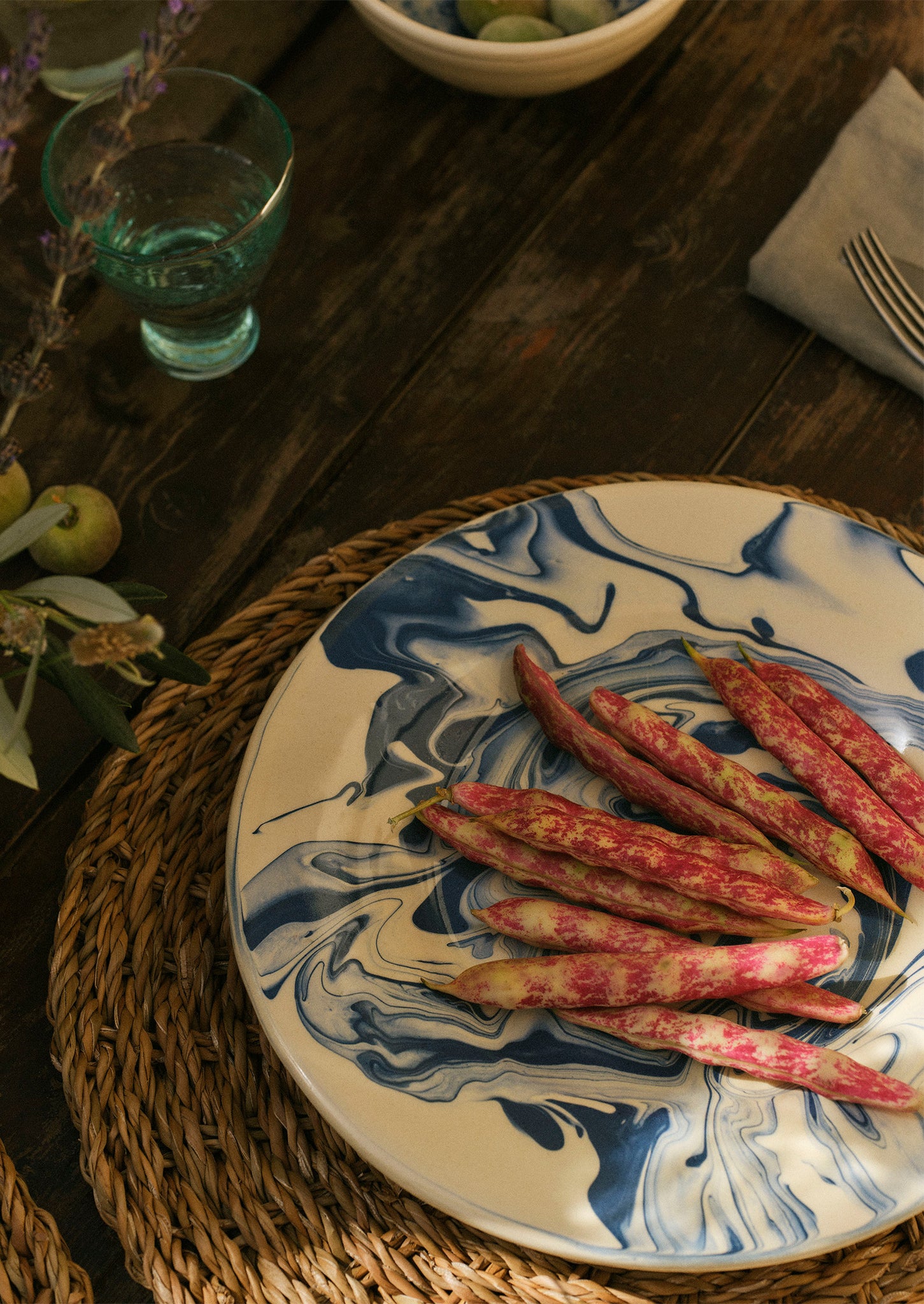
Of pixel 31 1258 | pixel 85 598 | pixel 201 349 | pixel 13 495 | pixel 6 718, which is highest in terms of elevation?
pixel 85 598

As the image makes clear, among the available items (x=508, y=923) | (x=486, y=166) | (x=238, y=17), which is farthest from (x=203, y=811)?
(x=238, y=17)

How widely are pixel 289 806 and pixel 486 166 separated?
0.94m

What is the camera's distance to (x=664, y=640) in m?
1.10

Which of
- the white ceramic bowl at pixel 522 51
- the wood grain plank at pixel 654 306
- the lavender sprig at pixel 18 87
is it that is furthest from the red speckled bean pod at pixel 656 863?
the white ceramic bowl at pixel 522 51

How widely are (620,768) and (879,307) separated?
68cm

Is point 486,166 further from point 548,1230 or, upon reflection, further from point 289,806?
point 548,1230

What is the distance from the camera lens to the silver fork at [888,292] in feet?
4.23

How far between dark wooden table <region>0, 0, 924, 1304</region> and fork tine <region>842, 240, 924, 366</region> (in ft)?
0.25

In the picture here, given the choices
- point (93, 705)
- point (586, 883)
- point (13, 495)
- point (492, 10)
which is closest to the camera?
point (93, 705)

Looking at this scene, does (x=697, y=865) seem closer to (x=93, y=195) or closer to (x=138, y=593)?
(x=138, y=593)

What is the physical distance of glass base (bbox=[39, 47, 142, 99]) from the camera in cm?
145

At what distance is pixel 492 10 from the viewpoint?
129 centimetres

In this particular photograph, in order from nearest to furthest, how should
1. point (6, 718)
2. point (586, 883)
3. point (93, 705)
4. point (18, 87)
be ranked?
point (18, 87)
point (6, 718)
point (93, 705)
point (586, 883)

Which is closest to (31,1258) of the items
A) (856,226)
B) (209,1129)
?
(209,1129)
